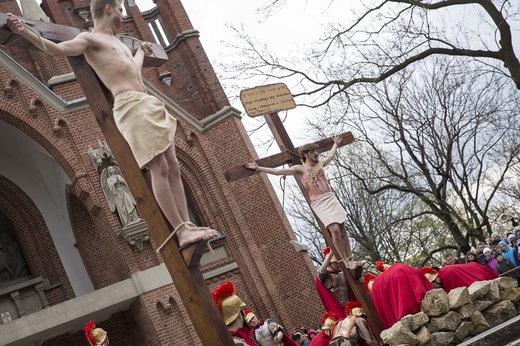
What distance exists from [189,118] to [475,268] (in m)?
14.7

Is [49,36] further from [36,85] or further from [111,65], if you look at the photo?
[36,85]

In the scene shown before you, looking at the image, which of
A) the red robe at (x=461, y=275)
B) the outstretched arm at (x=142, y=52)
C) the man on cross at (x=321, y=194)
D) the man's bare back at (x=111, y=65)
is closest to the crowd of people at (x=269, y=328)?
the red robe at (x=461, y=275)

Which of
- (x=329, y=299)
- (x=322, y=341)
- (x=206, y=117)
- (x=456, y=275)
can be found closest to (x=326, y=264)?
(x=329, y=299)

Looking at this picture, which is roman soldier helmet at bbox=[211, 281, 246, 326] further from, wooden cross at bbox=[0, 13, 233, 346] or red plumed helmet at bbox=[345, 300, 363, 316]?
wooden cross at bbox=[0, 13, 233, 346]

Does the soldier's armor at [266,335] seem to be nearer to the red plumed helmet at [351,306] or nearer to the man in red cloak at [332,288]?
the red plumed helmet at [351,306]

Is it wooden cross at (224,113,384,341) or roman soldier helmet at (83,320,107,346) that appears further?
roman soldier helmet at (83,320,107,346)

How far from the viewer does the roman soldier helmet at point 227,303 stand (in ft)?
29.9

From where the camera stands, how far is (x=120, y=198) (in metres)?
20.4

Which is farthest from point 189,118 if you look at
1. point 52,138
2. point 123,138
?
point 123,138

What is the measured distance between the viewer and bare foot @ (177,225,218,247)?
20.7 feet

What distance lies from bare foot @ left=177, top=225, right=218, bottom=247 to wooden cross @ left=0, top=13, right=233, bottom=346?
0.08 m

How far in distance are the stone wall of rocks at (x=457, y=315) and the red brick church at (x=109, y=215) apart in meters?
11.7

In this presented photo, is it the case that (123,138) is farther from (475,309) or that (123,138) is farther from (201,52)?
(201,52)

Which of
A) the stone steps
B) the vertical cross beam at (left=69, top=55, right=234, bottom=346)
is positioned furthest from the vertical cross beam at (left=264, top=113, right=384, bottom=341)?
the vertical cross beam at (left=69, top=55, right=234, bottom=346)
